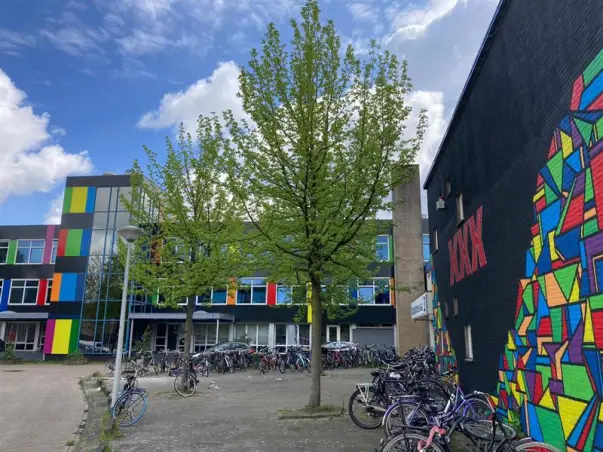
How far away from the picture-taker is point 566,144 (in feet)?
19.4

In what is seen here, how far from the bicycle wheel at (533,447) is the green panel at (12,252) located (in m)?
42.1

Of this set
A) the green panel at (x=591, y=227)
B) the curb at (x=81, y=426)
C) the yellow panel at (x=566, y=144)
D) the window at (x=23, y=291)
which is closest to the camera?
the green panel at (x=591, y=227)

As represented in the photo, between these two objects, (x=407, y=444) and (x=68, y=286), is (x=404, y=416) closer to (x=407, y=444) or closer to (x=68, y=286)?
(x=407, y=444)

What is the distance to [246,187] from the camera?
1052 cm

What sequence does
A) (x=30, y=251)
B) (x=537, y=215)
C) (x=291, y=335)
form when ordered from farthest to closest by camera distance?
(x=30, y=251) → (x=291, y=335) → (x=537, y=215)

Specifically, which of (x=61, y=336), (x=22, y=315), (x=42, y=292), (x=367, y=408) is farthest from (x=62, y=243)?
(x=367, y=408)

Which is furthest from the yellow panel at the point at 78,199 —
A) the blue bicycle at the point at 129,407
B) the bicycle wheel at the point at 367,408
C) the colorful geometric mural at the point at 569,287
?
the colorful geometric mural at the point at 569,287

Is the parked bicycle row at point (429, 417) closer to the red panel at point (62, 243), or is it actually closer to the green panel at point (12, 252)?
the red panel at point (62, 243)

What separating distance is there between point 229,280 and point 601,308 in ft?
Result: 39.3

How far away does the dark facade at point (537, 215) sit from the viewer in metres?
5.39

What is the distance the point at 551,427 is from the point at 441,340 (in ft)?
28.0

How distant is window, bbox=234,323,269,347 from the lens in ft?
114

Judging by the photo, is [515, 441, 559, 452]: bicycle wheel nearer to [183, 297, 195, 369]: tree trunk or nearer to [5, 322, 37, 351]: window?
[183, 297, 195, 369]: tree trunk

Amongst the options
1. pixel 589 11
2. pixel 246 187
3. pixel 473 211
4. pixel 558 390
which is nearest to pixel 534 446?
pixel 558 390
